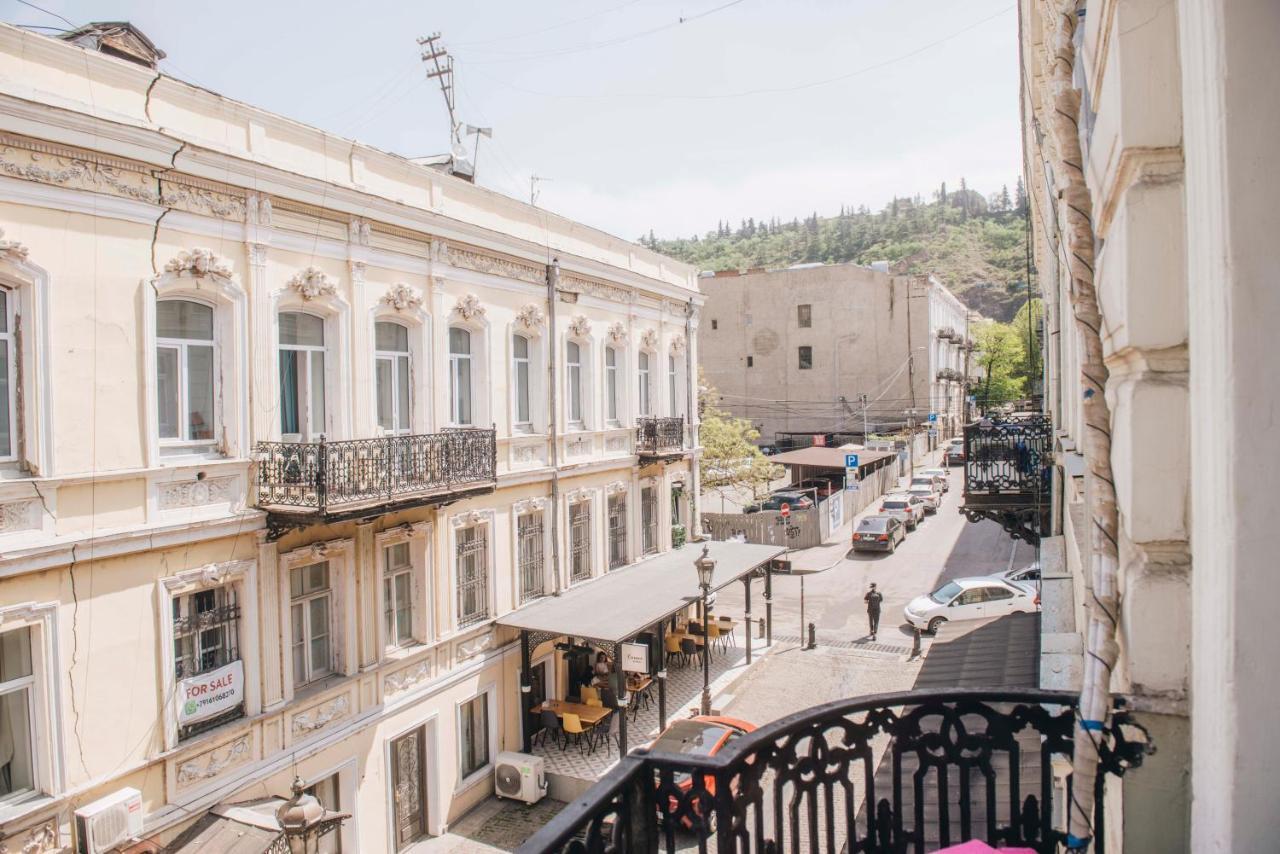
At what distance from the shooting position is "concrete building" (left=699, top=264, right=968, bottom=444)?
54.5 meters

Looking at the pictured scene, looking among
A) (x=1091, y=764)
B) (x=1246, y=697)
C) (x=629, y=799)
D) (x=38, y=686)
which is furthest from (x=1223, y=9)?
(x=38, y=686)

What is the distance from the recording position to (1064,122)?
2.73 m

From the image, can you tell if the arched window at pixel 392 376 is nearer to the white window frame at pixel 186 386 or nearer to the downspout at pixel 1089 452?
the white window frame at pixel 186 386

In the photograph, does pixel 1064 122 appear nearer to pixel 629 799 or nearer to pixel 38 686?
pixel 629 799

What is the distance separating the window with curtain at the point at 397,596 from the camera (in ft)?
45.7

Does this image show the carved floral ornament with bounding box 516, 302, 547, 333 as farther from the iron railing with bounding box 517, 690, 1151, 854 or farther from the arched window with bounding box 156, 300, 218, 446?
the iron railing with bounding box 517, 690, 1151, 854

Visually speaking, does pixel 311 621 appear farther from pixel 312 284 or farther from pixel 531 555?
pixel 531 555

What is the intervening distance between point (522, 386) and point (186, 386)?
768cm

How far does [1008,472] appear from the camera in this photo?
47.6 feet

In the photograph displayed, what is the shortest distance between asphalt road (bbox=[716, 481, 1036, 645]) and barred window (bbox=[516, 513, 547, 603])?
932 cm

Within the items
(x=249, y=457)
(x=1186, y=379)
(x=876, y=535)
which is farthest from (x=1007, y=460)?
(x=876, y=535)

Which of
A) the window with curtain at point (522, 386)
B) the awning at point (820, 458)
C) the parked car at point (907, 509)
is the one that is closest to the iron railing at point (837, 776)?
Result: the window with curtain at point (522, 386)

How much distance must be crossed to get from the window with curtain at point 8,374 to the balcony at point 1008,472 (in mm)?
13715

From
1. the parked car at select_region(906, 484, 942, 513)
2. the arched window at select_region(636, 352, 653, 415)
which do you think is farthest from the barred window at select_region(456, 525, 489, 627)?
the parked car at select_region(906, 484, 942, 513)
